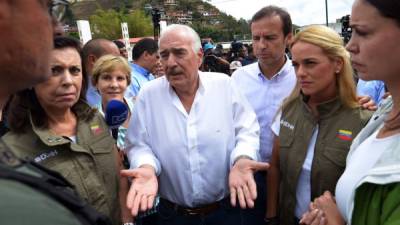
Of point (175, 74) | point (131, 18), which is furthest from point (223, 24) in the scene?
point (175, 74)

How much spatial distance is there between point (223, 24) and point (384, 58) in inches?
4005

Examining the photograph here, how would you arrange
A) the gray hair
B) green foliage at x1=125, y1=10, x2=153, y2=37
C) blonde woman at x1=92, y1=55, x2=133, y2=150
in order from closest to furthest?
the gray hair, blonde woman at x1=92, y1=55, x2=133, y2=150, green foliage at x1=125, y1=10, x2=153, y2=37

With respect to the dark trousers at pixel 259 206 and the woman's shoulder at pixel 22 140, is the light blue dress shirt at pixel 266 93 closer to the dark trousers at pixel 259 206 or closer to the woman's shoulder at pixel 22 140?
the dark trousers at pixel 259 206

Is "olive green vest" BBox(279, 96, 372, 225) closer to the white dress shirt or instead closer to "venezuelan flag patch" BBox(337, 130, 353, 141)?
"venezuelan flag patch" BBox(337, 130, 353, 141)

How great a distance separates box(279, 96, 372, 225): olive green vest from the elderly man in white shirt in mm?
227

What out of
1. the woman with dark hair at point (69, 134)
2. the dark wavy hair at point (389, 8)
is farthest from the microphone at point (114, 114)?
the dark wavy hair at point (389, 8)

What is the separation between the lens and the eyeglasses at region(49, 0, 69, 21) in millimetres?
992

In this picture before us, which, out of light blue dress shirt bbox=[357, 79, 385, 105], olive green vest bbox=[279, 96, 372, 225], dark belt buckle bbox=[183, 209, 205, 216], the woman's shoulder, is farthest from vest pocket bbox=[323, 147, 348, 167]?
light blue dress shirt bbox=[357, 79, 385, 105]

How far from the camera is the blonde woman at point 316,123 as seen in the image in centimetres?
212

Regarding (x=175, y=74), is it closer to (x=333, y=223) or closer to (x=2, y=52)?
(x=333, y=223)

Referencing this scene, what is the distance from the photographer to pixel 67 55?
2270 millimetres

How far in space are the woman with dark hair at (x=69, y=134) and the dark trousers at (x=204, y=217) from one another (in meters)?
0.32

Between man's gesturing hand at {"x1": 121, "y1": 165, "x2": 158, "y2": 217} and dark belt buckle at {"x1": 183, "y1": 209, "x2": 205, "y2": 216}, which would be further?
dark belt buckle at {"x1": 183, "y1": 209, "x2": 205, "y2": 216}

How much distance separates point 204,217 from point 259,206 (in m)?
0.56
